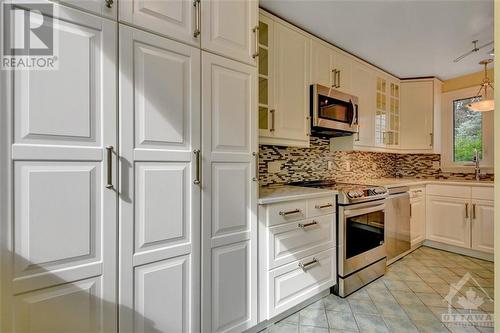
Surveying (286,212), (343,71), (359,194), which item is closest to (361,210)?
(359,194)

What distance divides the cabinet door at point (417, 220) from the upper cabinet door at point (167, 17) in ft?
10.3

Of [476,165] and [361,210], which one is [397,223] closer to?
[361,210]

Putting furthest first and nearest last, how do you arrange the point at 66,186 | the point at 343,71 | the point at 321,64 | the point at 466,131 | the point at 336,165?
1. the point at 466,131
2. the point at 336,165
3. the point at 343,71
4. the point at 321,64
5. the point at 66,186

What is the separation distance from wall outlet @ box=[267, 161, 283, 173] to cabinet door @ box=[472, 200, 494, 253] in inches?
96.4

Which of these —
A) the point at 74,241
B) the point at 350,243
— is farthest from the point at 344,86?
A: the point at 74,241

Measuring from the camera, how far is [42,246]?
971 millimetres

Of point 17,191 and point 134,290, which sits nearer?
point 17,191

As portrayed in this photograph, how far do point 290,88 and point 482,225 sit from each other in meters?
2.84

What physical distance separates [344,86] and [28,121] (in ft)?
8.66

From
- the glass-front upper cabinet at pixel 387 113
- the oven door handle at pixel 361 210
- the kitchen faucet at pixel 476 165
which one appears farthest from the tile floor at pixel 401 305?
the glass-front upper cabinet at pixel 387 113

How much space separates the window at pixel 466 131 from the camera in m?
3.38

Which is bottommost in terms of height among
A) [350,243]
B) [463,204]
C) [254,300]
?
[254,300]

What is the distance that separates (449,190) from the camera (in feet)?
10.4

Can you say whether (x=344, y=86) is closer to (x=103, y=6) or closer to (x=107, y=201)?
(x=103, y=6)
